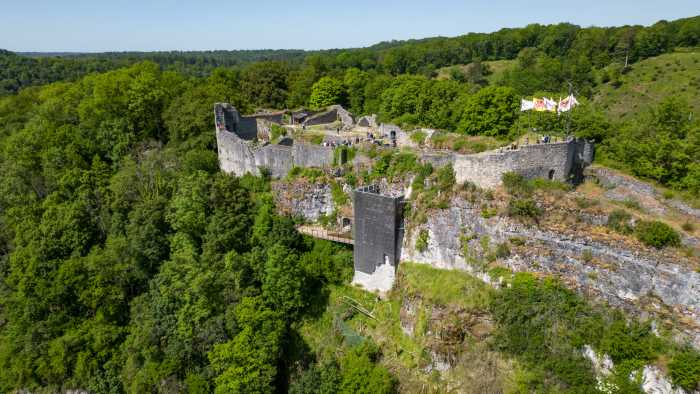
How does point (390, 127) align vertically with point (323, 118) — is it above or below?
below

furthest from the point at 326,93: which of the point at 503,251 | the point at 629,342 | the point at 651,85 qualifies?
the point at 651,85

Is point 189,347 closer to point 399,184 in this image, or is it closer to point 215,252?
point 215,252

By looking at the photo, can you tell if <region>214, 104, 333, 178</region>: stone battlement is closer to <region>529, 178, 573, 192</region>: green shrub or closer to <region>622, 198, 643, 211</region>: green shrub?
<region>529, 178, 573, 192</region>: green shrub

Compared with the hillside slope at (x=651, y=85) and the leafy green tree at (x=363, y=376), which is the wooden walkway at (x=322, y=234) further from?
the hillside slope at (x=651, y=85)

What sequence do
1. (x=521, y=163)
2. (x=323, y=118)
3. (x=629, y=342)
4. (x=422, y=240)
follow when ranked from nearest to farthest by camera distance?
(x=629, y=342) < (x=521, y=163) < (x=422, y=240) < (x=323, y=118)

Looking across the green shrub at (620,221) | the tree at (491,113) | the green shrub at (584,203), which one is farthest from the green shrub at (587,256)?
the tree at (491,113)

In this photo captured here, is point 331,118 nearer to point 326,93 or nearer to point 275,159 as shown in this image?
point 326,93
